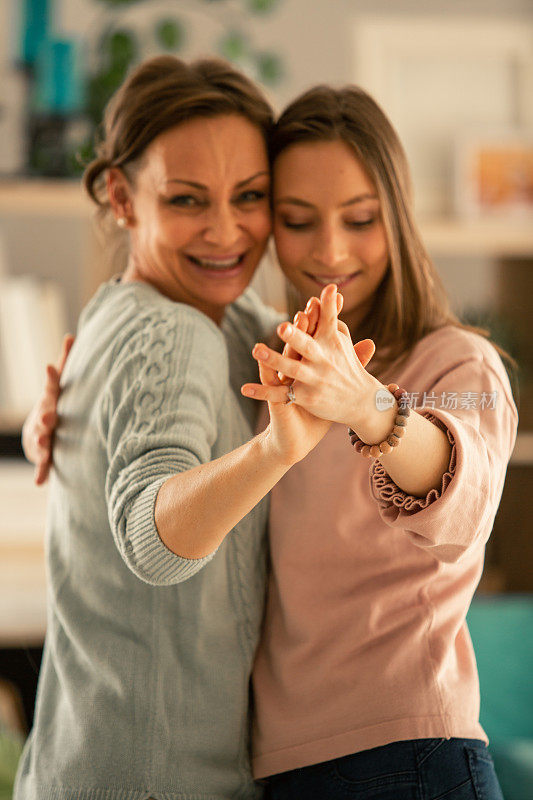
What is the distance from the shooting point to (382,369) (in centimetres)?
55

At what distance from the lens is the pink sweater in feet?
1.83

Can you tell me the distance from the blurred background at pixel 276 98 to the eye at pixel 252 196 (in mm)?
885

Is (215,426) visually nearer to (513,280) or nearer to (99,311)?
(99,311)

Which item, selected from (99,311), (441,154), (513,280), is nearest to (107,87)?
(441,154)

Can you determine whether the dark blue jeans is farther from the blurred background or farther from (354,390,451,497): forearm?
the blurred background

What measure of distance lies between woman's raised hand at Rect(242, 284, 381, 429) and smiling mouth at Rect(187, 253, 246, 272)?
0.23 meters

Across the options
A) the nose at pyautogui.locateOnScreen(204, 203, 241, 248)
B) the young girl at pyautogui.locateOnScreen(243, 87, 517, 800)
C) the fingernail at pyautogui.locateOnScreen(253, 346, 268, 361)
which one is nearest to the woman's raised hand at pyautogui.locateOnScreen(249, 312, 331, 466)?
the fingernail at pyautogui.locateOnScreen(253, 346, 268, 361)

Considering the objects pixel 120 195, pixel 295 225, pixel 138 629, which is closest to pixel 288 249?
pixel 295 225

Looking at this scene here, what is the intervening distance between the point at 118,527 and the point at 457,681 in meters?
0.26

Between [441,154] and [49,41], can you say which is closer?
[49,41]

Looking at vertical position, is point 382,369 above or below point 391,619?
above

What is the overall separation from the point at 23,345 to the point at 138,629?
3.41 feet

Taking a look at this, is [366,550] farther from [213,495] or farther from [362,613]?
[213,495]

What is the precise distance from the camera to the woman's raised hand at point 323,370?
0.39 meters
